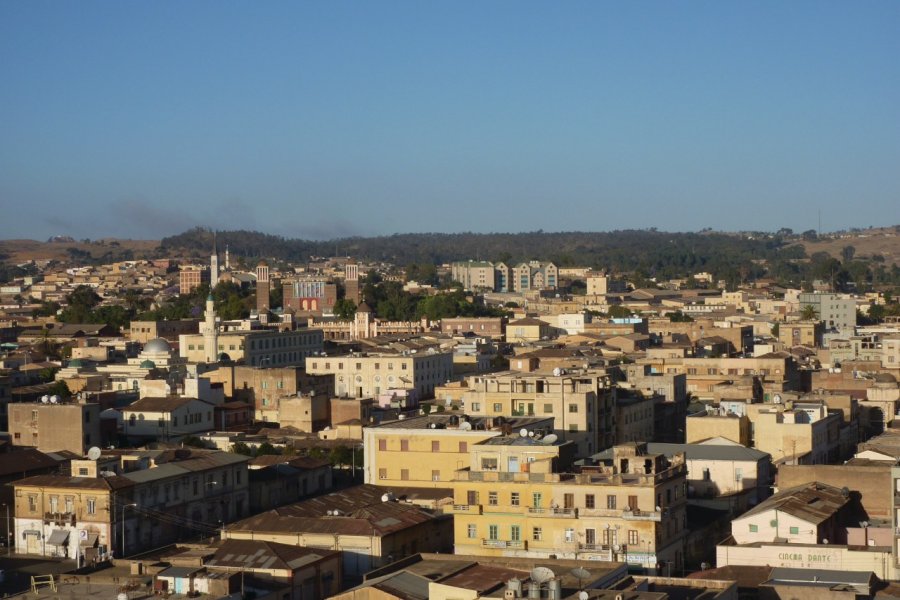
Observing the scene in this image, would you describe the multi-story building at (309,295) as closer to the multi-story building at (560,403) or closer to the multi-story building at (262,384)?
the multi-story building at (262,384)

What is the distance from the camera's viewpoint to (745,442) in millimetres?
40500

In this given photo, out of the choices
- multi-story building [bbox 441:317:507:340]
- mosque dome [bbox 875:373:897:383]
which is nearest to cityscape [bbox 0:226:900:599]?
mosque dome [bbox 875:373:897:383]

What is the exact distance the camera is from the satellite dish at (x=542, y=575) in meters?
21.4

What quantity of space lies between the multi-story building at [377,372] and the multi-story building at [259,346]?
7.43 m

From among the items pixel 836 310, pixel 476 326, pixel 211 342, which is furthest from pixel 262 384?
pixel 836 310

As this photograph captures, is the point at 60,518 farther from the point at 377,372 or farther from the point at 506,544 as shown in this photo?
the point at 377,372

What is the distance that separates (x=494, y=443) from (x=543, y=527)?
3623 millimetres

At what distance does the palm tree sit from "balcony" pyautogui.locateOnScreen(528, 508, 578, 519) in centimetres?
7029

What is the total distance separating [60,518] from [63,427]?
481 inches

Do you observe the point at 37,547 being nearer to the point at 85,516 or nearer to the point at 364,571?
the point at 85,516

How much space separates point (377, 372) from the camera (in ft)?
212

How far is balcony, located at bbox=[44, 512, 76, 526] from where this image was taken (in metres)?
33.3

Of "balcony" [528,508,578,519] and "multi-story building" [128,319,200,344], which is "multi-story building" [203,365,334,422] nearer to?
"balcony" [528,508,578,519]

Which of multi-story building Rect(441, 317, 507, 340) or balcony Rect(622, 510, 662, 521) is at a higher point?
balcony Rect(622, 510, 662, 521)
